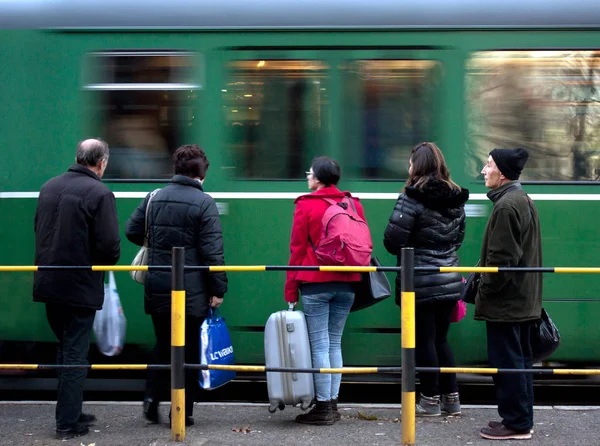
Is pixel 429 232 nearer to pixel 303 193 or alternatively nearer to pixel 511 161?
pixel 511 161

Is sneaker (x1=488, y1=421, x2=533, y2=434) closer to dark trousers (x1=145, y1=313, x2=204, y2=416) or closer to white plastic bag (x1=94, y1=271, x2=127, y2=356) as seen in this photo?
dark trousers (x1=145, y1=313, x2=204, y2=416)

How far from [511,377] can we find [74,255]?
277cm

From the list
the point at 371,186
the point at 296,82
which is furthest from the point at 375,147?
the point at 296,82

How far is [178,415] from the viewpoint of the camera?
5.59 m

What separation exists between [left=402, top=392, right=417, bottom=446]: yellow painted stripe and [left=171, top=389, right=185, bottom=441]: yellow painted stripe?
1326mm

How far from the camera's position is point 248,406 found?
6730 mm

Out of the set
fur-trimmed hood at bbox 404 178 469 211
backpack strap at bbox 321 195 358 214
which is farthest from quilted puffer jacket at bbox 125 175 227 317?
fur-trimmed hood at bbox 404 178 469 211

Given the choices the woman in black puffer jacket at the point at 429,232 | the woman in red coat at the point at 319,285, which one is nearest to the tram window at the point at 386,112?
the woman in black puffer jacket at the point at 429,232

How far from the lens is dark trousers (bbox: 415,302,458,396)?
6172 mm

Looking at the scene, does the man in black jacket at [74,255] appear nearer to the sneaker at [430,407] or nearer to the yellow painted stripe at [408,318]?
the yellow painted stripe at [408,318]

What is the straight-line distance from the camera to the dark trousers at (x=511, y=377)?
561cm

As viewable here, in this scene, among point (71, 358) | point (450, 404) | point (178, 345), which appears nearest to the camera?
point (178, 345)

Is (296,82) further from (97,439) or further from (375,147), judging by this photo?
(97,439)

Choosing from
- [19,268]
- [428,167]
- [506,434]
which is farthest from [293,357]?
[19,268]
